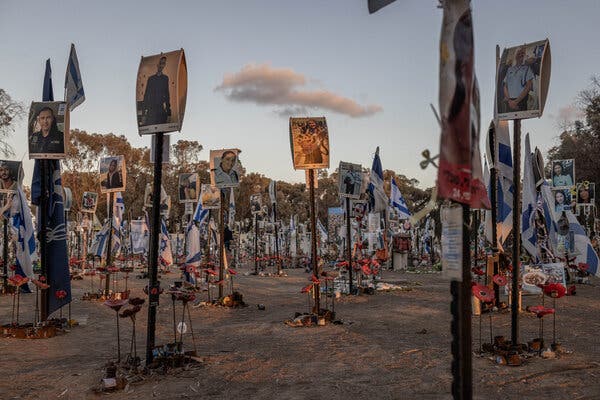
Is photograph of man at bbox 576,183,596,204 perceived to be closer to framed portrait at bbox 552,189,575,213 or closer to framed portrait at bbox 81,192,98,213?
framed portrait at bbox 552,189,575,213

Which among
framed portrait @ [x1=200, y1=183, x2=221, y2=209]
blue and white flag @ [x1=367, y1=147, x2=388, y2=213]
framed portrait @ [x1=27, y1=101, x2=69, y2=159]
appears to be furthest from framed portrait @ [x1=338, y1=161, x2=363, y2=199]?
framed portrait @ [x1=27, y1=101, x2=69, y2=159]

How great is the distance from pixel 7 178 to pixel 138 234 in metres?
15.7

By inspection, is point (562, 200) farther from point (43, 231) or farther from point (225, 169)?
point (43, 231)

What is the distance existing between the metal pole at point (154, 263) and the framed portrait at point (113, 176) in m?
10.9

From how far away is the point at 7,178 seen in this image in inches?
770

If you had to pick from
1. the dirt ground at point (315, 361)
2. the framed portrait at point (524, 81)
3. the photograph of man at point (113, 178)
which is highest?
the framed portrait at point (524, 81)

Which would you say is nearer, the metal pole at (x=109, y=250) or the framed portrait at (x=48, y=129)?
the framed portrait at (x=48, y=129)

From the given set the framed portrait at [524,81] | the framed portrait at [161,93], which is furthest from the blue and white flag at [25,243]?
the framed portrait at [524,81]

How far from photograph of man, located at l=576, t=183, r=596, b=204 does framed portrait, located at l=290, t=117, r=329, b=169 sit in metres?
18.8

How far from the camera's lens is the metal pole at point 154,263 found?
28.3ft

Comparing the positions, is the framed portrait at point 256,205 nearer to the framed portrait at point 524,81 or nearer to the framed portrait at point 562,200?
the framed portrait at point 562,200

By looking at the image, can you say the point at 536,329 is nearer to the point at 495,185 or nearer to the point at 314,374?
the point at 495,185

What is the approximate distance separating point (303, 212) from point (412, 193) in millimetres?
14658

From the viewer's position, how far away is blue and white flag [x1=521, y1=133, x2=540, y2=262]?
13.6 metres
